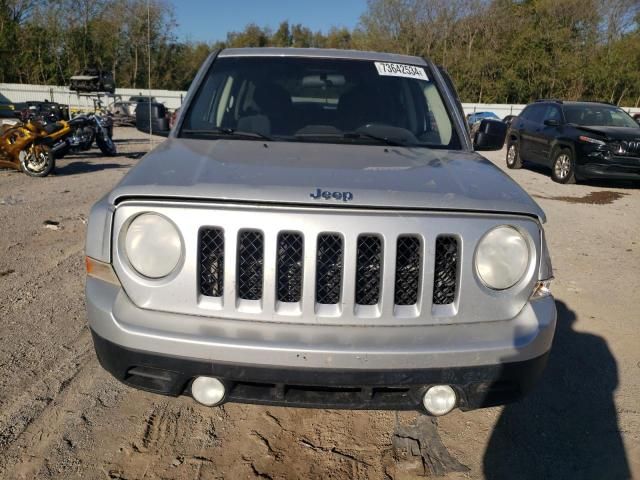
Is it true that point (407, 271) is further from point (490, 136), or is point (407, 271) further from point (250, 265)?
point (490, 136)

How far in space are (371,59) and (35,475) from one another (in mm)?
3027

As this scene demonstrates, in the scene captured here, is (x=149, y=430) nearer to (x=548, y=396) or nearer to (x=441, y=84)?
(x=548, y=396)

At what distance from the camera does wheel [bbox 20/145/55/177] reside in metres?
10.2

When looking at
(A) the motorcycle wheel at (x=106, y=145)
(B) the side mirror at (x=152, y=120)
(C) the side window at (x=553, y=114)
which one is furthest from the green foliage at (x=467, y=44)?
(B) the side mirror at (x=152, y=120)

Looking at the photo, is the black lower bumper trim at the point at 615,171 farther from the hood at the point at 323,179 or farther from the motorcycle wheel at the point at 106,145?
the motorcycle wheel at the point at 106,145

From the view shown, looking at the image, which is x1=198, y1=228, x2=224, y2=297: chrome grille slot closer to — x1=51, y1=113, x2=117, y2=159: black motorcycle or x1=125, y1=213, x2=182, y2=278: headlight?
x1=125, y1=213, x2=182, y2=278: headlight

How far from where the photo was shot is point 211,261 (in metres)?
2.07

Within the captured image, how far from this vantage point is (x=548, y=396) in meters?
3.08

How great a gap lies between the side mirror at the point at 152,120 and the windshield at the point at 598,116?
33.1 feet

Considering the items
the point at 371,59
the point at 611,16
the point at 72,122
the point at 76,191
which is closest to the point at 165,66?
the point at 611,16

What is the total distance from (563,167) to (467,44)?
1627 inches

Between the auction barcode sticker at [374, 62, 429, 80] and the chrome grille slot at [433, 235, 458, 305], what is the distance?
1867mm

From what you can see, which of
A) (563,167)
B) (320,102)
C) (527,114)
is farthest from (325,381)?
(527,114)

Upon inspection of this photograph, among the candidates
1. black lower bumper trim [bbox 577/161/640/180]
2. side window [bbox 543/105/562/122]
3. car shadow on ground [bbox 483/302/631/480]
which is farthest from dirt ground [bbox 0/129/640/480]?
side window [bbox 543/105/562/122]
